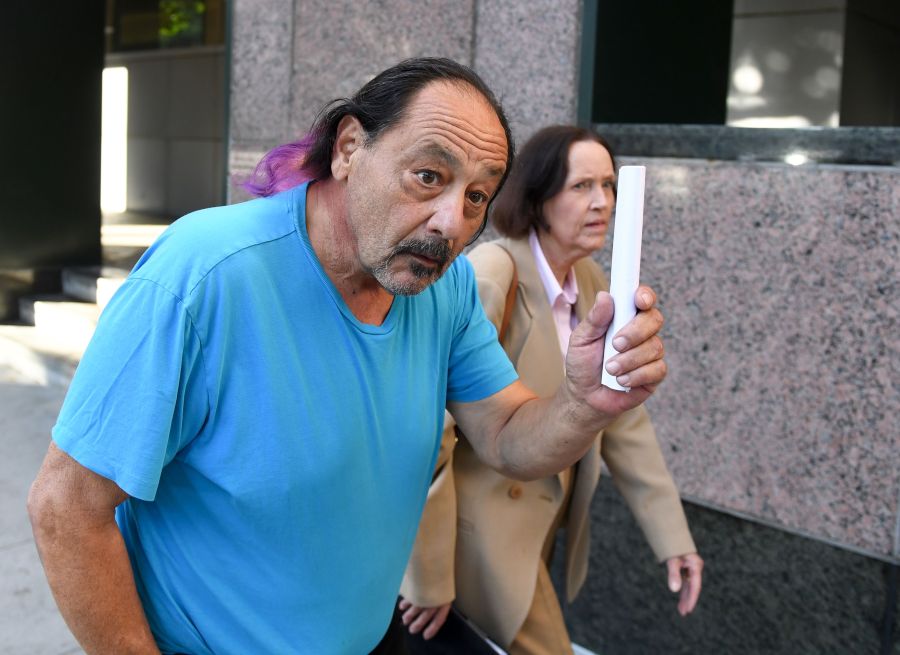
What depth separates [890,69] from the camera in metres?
7.01

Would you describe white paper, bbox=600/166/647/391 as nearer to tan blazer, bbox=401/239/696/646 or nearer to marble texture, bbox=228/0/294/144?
tan blazer, bbox=401/239/696/646

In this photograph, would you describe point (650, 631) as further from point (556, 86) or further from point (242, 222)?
point (242, 222)

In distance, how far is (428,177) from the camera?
1.72 metres

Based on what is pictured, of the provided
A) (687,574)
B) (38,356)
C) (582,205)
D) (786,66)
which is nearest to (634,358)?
(582,205)

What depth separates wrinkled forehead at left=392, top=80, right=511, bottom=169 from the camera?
170 cm

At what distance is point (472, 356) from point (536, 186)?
1052 millimetres

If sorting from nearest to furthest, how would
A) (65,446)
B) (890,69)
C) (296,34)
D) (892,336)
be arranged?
1. (65,446)
2. (892,336)
3. (296,34)
4. (890,69)

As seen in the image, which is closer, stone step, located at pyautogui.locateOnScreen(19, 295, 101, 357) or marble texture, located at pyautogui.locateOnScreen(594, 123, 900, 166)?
marble texture, located at pyautogui.locateOnScreen(594, 123, 900, 166)

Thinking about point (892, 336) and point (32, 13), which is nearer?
point (892, 336)

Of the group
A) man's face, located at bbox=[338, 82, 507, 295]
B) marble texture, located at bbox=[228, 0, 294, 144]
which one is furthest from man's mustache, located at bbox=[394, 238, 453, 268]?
marble texture, located at bbox=[228, 0, 294, 144]

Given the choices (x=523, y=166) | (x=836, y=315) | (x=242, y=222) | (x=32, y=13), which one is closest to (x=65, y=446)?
(x=242, y=222)

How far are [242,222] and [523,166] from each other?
156cm

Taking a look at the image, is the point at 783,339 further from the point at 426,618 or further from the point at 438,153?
the point at 438,153

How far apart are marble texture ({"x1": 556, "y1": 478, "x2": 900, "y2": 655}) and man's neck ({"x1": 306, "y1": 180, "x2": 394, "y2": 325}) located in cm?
254
